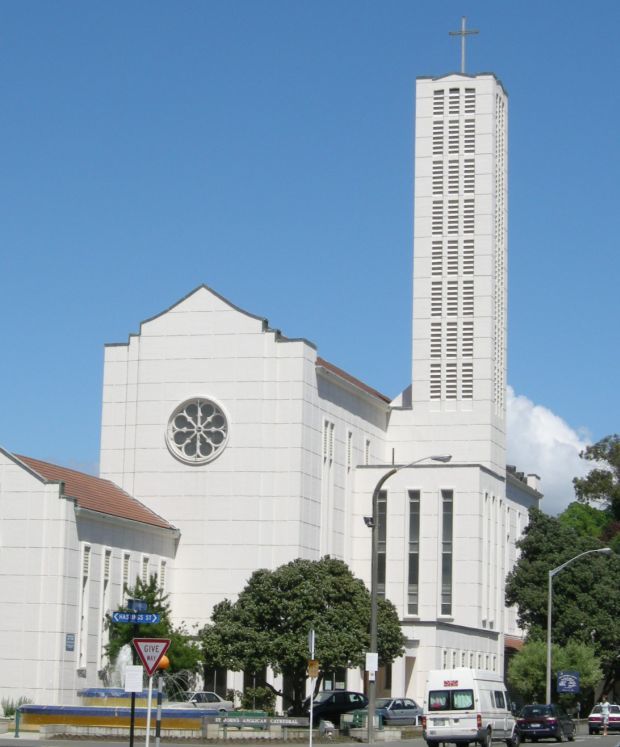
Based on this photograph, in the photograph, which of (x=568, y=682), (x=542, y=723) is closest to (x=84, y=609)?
(x=542, y=723)

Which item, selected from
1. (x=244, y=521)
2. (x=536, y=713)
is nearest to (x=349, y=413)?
(x=244, y=521)

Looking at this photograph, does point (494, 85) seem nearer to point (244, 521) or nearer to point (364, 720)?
point (244, 521)

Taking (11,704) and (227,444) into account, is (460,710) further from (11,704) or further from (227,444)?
(227,444)

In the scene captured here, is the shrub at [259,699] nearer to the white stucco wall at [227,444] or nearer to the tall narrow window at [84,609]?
the white stucco wall at [227,444]

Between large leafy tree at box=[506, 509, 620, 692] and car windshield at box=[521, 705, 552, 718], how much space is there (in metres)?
25.3

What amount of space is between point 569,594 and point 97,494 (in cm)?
3132

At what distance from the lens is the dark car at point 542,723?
178ft

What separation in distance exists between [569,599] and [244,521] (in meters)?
23.6

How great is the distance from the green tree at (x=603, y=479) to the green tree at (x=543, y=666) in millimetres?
43720

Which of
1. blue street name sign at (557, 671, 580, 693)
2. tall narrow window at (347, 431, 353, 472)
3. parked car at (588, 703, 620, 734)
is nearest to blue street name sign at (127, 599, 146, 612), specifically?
parked car at (588, 703, 620, 734)

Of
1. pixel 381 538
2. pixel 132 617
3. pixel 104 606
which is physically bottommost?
pixel 132 617

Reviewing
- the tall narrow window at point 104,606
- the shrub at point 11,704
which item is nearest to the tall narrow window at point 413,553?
the tall narrow window at point 104,606

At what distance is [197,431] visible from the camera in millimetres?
70375

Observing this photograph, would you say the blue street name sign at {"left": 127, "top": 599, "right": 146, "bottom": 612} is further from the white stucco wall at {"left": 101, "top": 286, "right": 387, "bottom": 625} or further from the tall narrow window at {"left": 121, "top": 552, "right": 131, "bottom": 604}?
the white stucco wall at {"left": 101, "top": 286, "right": 387, "bottom": 625}
